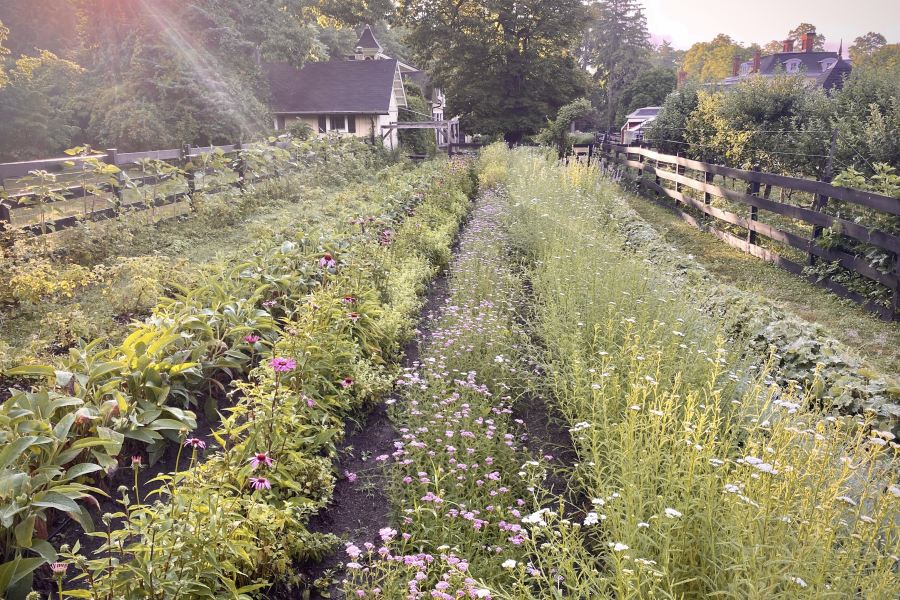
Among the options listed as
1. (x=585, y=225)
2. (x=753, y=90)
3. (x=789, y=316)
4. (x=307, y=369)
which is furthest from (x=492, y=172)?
(x=307, y=369)

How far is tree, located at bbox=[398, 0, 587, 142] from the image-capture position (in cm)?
3319

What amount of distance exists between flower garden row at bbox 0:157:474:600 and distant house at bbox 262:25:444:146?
27.8m

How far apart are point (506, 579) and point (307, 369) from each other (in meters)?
1.51

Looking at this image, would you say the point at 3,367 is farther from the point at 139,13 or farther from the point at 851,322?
the point at 139,13

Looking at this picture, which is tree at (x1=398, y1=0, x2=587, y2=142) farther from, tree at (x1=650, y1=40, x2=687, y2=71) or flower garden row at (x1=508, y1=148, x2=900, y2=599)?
tree at (x1=650, y1=40, x2=687, y2=71)

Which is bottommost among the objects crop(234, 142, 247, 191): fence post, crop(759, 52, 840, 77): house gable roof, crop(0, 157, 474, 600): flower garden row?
crop(0, 157, 474, 600): flower garden row

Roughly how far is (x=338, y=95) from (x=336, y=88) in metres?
0.71

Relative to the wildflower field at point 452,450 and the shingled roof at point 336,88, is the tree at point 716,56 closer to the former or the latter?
the shingled roof at point 336,88

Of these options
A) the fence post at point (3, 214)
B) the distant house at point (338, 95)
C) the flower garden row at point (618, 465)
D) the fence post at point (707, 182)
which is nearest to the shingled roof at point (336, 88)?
the distant house at point (338, 95)

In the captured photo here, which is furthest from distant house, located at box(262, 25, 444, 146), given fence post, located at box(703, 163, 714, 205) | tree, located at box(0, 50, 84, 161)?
fence post, located at box(703, 163, 714, 205)

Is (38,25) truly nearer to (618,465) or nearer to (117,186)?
(117,186)

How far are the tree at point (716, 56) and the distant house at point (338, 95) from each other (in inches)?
2443

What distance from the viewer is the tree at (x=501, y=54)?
3319cm

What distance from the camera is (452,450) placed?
275cm
